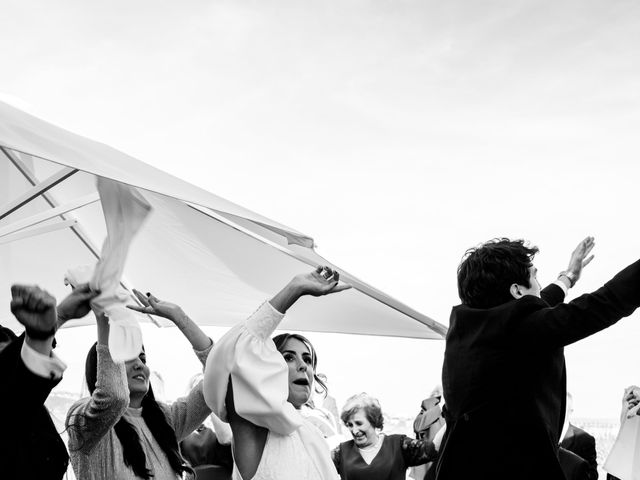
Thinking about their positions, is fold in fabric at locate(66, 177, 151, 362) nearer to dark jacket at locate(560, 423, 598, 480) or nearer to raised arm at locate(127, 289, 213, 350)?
raised arm at locate(127, 289, 213, 350)

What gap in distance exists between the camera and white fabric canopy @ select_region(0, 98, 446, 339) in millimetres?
4156

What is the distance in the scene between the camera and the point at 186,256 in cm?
482

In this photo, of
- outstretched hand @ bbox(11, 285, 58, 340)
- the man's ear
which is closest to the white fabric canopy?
the man's ear

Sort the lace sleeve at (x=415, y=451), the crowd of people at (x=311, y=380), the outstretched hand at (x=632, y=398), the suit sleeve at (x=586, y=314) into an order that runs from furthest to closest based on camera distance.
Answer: the lace sleeve at (x=415, y=451) → the outstretched hand at (x=632, y=398) → the suit sleeve at (x=586, y=314) → the crowd of people at (x=311, y=380)

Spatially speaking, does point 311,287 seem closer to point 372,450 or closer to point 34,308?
point 34,308

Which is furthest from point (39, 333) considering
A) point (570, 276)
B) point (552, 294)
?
point (570, 276)

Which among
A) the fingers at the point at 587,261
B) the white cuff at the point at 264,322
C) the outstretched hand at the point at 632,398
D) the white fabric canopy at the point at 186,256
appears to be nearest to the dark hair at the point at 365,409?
the white fabric canopy at the point at 186,256

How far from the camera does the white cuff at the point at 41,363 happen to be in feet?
7.11

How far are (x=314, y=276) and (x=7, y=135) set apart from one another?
1057mm

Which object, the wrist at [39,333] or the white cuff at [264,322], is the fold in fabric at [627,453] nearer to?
the white cuff at [264,322]

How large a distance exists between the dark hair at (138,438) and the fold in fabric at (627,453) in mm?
2910

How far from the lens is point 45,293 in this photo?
2.08 metres

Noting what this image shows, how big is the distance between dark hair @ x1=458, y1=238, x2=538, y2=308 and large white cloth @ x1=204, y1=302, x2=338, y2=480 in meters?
0.71

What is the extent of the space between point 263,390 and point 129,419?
116cm
